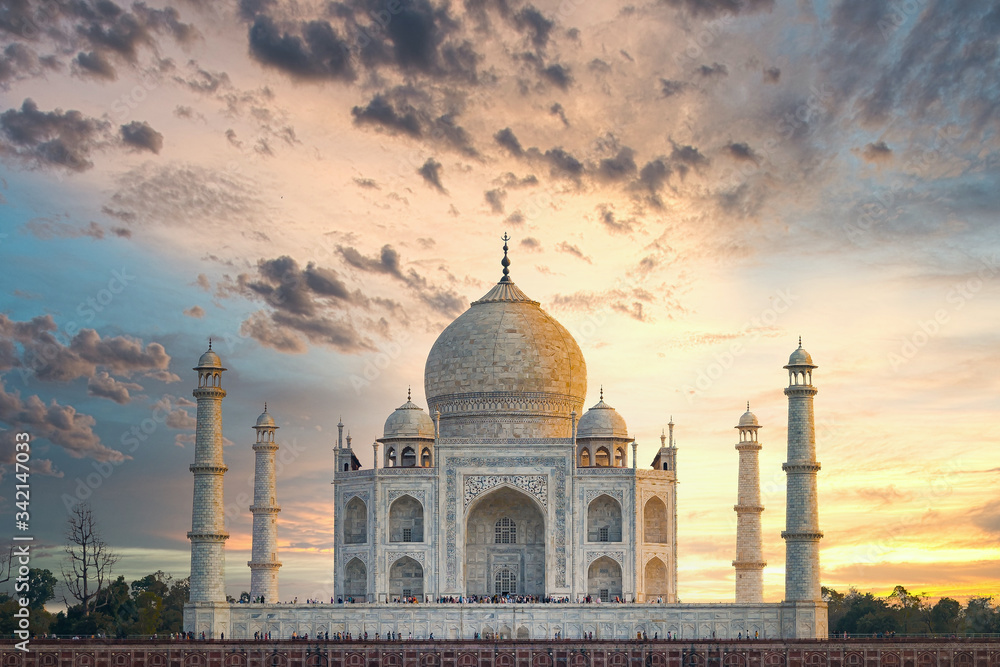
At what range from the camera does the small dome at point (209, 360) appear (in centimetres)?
4459

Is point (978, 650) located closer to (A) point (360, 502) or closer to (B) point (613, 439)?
(B) point (613, 439)

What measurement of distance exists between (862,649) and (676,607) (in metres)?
5.71

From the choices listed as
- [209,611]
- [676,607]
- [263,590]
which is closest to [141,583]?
[263,590]

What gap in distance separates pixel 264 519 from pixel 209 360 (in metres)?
8.80

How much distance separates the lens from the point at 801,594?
4303 centimetres

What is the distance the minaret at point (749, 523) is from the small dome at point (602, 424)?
556 centimetres

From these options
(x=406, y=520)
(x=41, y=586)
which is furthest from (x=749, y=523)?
(x=41, y=586)

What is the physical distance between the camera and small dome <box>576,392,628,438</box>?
49938mm

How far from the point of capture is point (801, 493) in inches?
1724

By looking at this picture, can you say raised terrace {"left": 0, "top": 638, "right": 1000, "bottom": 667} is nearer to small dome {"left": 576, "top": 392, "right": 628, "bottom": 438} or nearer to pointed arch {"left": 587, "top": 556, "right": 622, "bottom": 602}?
pointed arch {"left": 587, "top": 556, "right": 622, "bottom": 602}

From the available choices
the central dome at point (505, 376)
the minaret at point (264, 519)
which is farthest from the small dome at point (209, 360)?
the central dome at point (505, 376)

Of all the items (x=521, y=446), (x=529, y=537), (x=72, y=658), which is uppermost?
(x=521, y=446)

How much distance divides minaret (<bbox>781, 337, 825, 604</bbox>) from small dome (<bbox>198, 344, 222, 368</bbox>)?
18433 mm

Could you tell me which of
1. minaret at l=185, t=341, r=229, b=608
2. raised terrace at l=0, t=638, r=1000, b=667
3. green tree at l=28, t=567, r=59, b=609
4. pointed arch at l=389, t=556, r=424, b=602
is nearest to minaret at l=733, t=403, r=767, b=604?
raised terrace at l=0, t=638, r=1000, b=667
